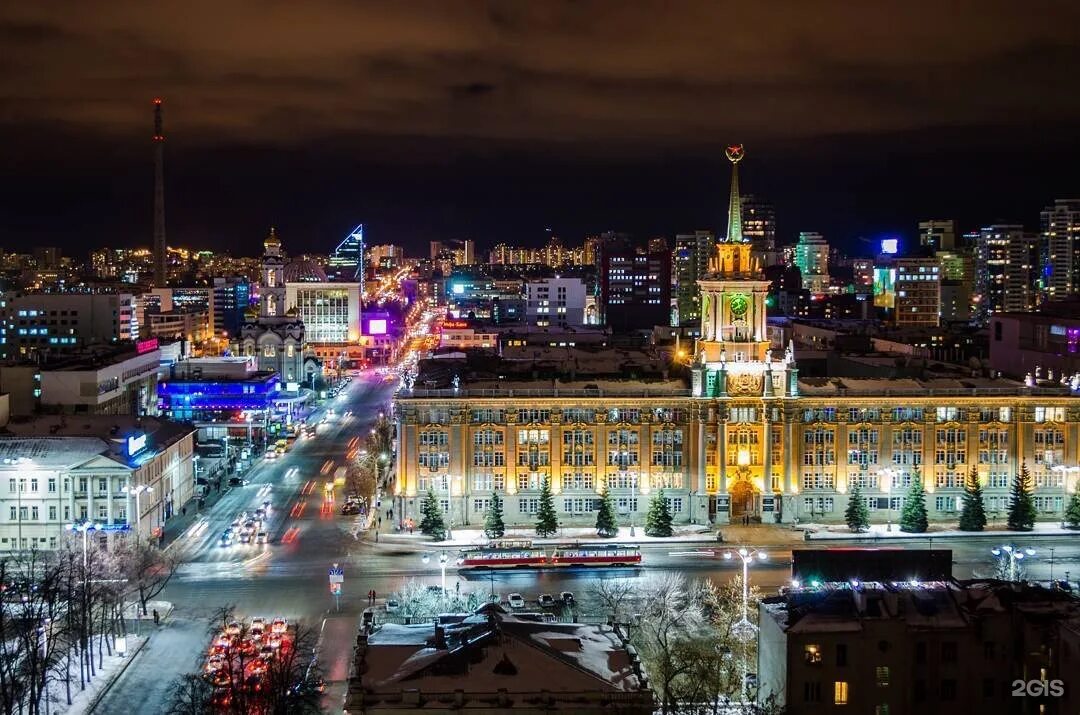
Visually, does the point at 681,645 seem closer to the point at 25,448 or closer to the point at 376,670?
the point at 376,670

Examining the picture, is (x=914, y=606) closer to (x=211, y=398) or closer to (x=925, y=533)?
(x=925, y=533)

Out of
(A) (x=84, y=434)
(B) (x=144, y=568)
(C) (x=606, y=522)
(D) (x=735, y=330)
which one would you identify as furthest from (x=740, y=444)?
(A) (x=84, y=434)

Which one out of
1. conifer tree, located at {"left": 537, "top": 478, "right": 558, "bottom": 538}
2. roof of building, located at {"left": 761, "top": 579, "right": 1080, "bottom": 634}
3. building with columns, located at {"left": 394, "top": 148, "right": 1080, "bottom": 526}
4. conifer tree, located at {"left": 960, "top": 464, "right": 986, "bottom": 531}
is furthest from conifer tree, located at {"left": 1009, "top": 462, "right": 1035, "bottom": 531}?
roof of building, located at {"left": 761, "top": 579, "right": 1080, "bottom": 634}

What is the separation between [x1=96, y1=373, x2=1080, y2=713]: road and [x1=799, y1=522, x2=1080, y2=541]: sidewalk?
140 centimetres

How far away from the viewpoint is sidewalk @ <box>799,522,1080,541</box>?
86938mm

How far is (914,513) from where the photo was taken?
88438 mm

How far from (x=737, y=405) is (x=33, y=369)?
2841 inches

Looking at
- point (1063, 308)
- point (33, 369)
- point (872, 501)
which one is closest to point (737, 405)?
point (872, 501)

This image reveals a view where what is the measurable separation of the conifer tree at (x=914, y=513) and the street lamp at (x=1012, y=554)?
5.89m

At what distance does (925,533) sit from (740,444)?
45.6 ft

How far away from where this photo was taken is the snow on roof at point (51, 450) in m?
82.8

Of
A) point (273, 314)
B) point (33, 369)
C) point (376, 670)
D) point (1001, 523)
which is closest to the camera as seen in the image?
point (376, 670)

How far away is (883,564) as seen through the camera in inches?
2222

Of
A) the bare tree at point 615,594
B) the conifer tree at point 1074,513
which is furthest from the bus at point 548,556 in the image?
the conifer tree at point 1074,513
